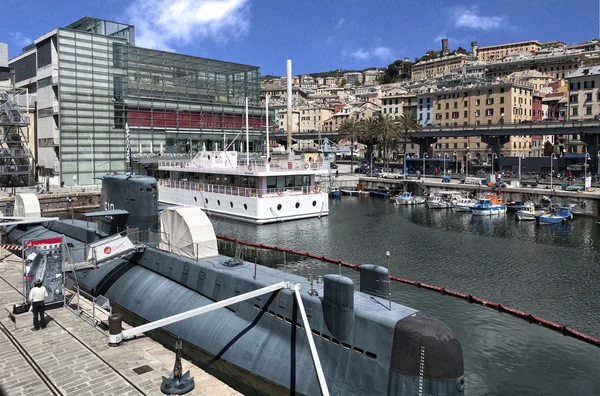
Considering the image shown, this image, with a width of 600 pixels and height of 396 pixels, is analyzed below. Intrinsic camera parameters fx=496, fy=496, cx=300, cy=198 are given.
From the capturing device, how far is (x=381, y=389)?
11.0 metres

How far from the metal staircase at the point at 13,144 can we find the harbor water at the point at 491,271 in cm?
3168

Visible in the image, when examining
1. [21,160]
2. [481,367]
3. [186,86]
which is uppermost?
[186,86]

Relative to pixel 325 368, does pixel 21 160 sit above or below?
above

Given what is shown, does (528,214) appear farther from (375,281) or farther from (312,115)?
(312,115)

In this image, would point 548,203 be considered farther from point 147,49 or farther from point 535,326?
point 147,49

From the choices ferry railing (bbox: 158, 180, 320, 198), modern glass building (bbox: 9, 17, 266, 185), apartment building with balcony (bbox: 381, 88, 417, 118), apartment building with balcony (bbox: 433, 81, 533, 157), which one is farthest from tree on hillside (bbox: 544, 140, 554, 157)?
ferry railing (bbox: 158, 180, 320, 198)

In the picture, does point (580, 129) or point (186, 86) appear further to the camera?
point (186, 86)

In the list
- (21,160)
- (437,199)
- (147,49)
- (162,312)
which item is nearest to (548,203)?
(437,199)

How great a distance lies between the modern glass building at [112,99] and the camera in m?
60.7

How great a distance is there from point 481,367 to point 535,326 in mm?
4859

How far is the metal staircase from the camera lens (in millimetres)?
58562

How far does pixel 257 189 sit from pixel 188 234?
2220 cm

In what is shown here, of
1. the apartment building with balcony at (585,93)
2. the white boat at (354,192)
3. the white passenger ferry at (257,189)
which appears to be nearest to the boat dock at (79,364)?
the white passenger ferry at (257,189)

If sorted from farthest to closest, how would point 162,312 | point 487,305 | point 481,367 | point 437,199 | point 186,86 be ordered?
point 186,86 < point 437,199 < point 487,305 < point 162,312 < point 481,367
